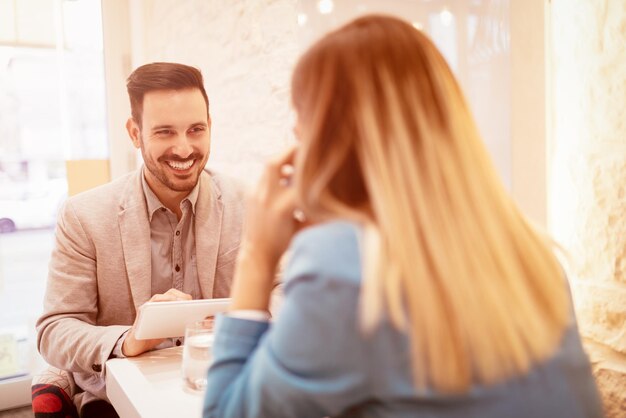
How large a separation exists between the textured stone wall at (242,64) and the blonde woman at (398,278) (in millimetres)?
1465

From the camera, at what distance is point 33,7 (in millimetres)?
3176

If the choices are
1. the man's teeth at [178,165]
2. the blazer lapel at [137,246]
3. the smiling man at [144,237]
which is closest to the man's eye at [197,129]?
the smiling man at [144,237]

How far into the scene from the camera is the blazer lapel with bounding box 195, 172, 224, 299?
69.2 inches

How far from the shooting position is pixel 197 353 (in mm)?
1101

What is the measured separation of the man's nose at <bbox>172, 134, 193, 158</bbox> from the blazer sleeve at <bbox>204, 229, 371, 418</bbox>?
1249mm

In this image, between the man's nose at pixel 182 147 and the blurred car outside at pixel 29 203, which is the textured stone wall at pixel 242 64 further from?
the blurred car outside at pixel 29 203

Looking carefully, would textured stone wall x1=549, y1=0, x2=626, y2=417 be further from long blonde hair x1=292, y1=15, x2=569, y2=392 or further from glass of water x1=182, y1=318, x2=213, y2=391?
glass of water x1=182, y1=318, x2=213, y2=391

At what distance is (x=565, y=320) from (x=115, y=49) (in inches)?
130

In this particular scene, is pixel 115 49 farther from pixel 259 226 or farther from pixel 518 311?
pixel 518 311

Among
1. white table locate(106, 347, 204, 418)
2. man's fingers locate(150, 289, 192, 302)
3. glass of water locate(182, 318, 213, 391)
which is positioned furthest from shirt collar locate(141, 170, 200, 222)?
glass of water locate(182, 318, 213, 391)

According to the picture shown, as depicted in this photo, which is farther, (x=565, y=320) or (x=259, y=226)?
(x=259, y=226)

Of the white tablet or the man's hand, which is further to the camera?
the man's hand

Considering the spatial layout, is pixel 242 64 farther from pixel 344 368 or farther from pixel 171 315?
pixel 344 368

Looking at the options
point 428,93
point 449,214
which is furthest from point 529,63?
point 449,214
